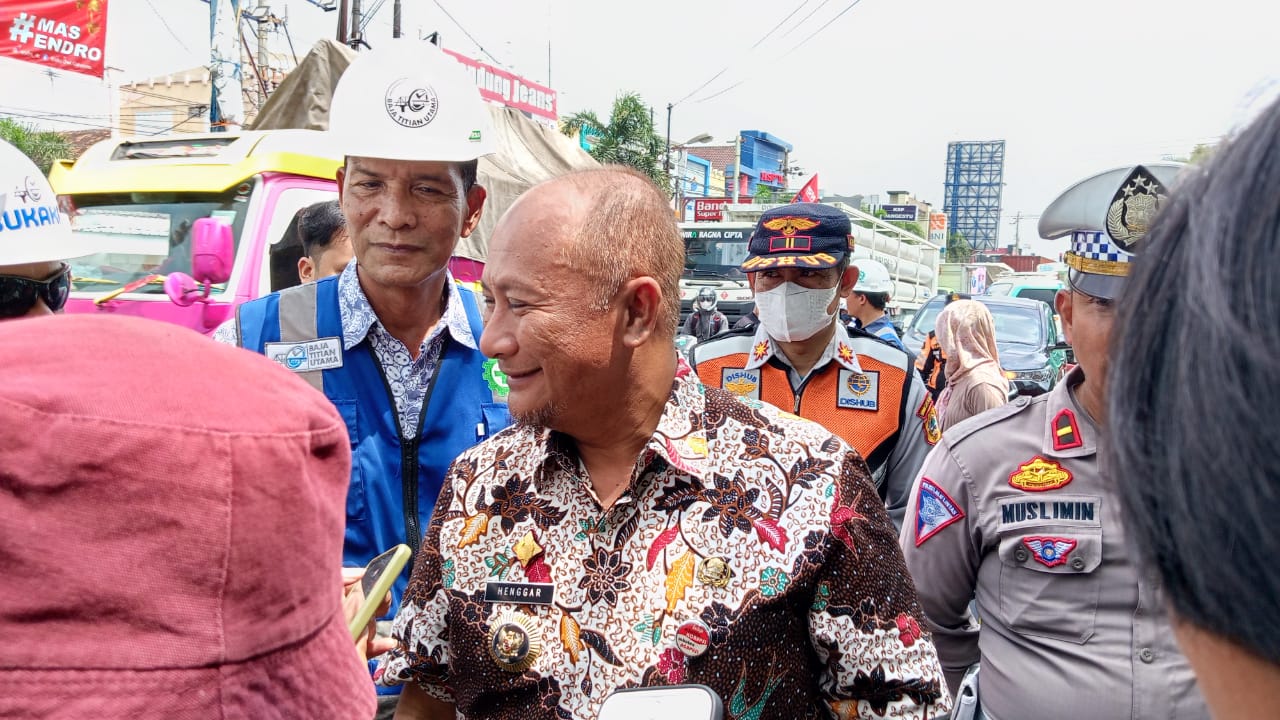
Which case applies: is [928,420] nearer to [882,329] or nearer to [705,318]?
[882,329]

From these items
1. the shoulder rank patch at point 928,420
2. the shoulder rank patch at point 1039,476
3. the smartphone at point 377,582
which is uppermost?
the smartphone at point 377,582

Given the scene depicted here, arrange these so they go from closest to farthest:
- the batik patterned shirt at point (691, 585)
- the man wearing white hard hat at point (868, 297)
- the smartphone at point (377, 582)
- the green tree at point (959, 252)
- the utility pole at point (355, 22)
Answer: the smartphone at point (377, 582) → the batik patterned shirt at point (691, 585) → the man wearing white hard hat at point (868, 297) → the utility pole at point (355, 22) → the green tree at point (959, 252)

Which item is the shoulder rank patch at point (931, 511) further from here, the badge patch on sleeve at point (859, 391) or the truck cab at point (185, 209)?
the truck cab at point (185, 209)

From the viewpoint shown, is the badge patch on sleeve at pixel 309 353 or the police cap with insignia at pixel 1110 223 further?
the badge patch on sleeve at pixel 309 353

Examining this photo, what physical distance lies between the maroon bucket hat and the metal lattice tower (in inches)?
5519

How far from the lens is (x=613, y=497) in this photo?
1711mm

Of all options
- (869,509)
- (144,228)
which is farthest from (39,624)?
(144,228)

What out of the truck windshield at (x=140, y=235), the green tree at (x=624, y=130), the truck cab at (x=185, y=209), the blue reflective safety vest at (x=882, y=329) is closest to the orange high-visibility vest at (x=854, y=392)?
the blue reflective safety vest at (x=882, y=329)

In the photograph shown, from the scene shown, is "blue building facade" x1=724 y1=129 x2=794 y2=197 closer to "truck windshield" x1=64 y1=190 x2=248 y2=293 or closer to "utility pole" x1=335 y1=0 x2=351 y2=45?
"utility pole" x1=335 y1=0 x2=351 y2=45

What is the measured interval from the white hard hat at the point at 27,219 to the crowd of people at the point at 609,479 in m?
0.01

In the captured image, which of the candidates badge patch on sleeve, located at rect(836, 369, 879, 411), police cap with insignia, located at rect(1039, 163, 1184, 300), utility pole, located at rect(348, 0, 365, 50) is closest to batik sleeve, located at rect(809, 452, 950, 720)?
police cap with insignia, located at rect(1039, 163, 1184, 300)

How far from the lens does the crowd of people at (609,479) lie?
1.91ft

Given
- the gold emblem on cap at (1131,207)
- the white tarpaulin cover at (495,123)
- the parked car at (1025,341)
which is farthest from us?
the parked car at (1025,341)

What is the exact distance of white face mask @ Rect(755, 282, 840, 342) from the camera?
3.63 m
